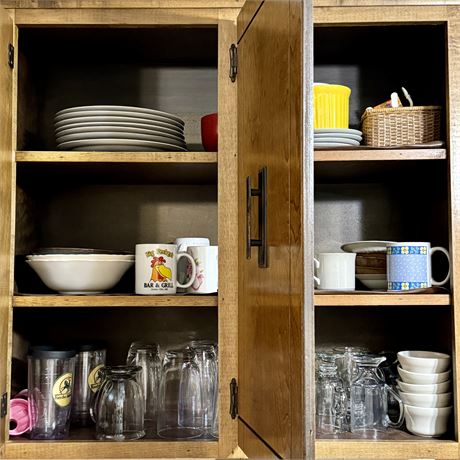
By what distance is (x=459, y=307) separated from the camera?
151 cm

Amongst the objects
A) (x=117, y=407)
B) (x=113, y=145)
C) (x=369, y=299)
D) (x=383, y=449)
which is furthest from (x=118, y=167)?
(x=383, y=449)

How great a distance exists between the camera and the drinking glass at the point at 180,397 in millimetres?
1581

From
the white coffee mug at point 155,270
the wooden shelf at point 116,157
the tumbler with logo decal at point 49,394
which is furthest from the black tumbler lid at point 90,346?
the wooden shelf at point 116,157

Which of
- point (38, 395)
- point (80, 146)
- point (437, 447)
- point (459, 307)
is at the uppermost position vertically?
point (80, 146)

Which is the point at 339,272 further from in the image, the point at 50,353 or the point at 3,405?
the point at 3,405

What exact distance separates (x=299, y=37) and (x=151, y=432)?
98 cm

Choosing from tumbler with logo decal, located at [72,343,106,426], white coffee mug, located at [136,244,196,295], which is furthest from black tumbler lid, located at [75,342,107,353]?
white coffee mug, located at [136,244,196,295]

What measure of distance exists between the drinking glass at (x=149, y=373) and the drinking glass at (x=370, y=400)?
0.47 m

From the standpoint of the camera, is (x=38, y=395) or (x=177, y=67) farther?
(x=177, y=67)

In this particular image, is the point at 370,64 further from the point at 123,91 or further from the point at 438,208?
the point at 123,91

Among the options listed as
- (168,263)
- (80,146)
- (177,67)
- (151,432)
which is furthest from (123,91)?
(151,432)

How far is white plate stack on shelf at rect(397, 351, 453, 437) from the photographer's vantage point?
1516 mm

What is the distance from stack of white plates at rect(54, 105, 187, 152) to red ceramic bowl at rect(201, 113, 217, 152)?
0.08 m

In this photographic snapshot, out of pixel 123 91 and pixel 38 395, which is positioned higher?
pixel 123 91
